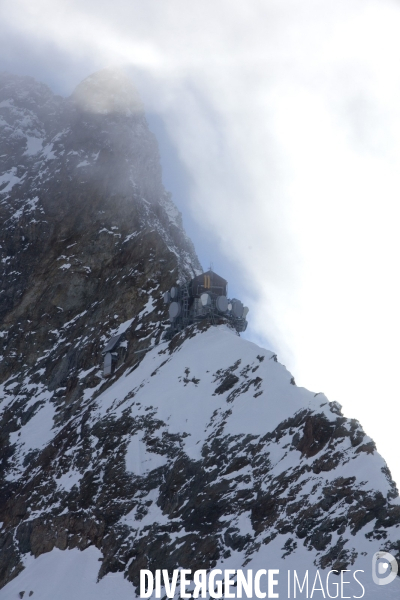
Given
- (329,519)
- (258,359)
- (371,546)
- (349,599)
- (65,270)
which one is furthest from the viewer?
(65,270)

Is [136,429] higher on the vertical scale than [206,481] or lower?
higher

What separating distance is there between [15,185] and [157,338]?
167 ft

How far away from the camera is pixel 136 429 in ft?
182

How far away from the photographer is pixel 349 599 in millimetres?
30391

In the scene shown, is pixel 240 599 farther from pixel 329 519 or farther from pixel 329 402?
pixel 329 402

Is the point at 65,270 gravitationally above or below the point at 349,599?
above

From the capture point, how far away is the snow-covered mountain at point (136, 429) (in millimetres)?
37156

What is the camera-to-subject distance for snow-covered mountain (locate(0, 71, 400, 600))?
37.2m

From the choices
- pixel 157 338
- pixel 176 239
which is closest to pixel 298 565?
pixel 157 338

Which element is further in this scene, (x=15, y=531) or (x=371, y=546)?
(x=15, y=531)

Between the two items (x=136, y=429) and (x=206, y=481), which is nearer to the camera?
(x=206, y=481)

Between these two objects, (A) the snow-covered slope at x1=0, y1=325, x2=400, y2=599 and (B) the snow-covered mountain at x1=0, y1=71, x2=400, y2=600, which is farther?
(B) the snow-covered mountain at x1=0, y1=71, x2=400, y2=600

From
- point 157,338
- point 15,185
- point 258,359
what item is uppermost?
point 15,185

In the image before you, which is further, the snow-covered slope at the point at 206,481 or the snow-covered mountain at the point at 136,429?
the snow-covered mountain at the point at 136,429
